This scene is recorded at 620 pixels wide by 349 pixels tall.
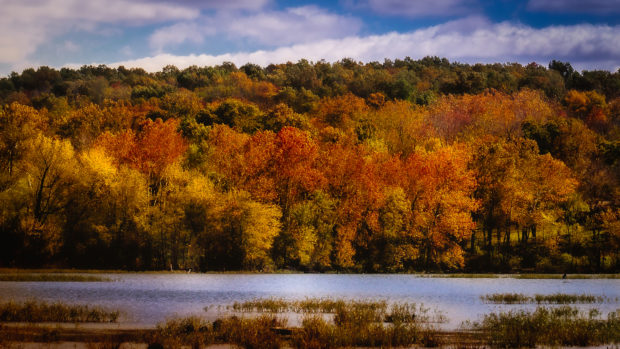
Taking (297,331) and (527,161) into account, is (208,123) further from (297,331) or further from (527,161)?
(297,331)

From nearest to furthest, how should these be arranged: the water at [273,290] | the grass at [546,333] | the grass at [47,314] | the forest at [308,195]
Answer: the grass at [546,333] → the grass at [47,314] → the water at [273,290] → the forest at [308,195]

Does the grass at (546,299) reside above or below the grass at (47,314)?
below

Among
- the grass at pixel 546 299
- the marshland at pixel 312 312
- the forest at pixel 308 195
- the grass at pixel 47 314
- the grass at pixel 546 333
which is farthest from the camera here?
the forest at pixel 308 195

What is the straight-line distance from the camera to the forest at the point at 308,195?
7825 centimetres

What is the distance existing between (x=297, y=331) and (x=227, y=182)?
198 feet

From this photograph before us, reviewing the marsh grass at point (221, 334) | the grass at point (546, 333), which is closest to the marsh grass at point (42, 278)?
the marsh grass at point (221, 334)

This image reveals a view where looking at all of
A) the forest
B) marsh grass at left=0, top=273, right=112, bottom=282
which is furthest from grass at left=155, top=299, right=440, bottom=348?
the forest

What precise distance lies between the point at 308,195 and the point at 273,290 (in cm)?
3305

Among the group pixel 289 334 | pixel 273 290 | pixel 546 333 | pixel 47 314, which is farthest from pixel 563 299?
pixel 47 314

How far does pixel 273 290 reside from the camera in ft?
184

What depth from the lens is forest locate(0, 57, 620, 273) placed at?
78250 mm

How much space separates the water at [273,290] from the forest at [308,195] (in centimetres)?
714

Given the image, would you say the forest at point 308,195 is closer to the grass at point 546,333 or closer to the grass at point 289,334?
the grass at point 289,334

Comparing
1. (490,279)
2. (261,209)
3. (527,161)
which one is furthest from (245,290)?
(527,161)
